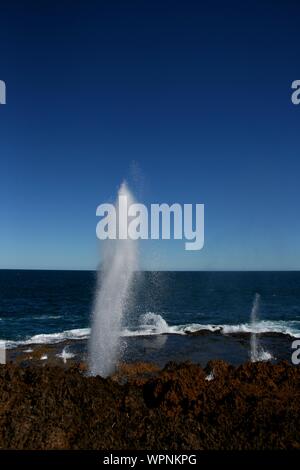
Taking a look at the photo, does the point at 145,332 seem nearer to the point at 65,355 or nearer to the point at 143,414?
the point at 65,355

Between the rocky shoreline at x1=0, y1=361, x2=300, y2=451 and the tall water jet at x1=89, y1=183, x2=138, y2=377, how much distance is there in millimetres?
15128

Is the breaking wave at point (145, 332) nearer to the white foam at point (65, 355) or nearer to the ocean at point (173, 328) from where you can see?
the ocean at point (173, 328)

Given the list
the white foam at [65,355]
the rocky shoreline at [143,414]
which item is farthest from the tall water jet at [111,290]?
the rocky shoreline at [143,414]

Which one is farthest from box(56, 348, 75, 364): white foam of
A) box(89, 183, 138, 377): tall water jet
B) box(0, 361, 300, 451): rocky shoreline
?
box(0, 361, 300, 451): rocky shoreline

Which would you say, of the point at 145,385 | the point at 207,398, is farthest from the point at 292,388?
the point at 145,385

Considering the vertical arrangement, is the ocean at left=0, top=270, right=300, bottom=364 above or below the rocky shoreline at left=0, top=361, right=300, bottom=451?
below

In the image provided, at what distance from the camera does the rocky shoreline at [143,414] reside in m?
6.06

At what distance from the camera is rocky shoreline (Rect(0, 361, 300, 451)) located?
6.06m

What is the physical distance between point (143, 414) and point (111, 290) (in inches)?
704

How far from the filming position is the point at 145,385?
932cm

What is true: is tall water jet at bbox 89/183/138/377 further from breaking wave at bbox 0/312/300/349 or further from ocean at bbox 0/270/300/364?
breaking wave at bbox 0/312/300/349

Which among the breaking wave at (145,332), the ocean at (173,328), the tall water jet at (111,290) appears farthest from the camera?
the breaking wave at (145,332)

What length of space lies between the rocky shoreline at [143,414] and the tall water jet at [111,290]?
1513 centimetres
